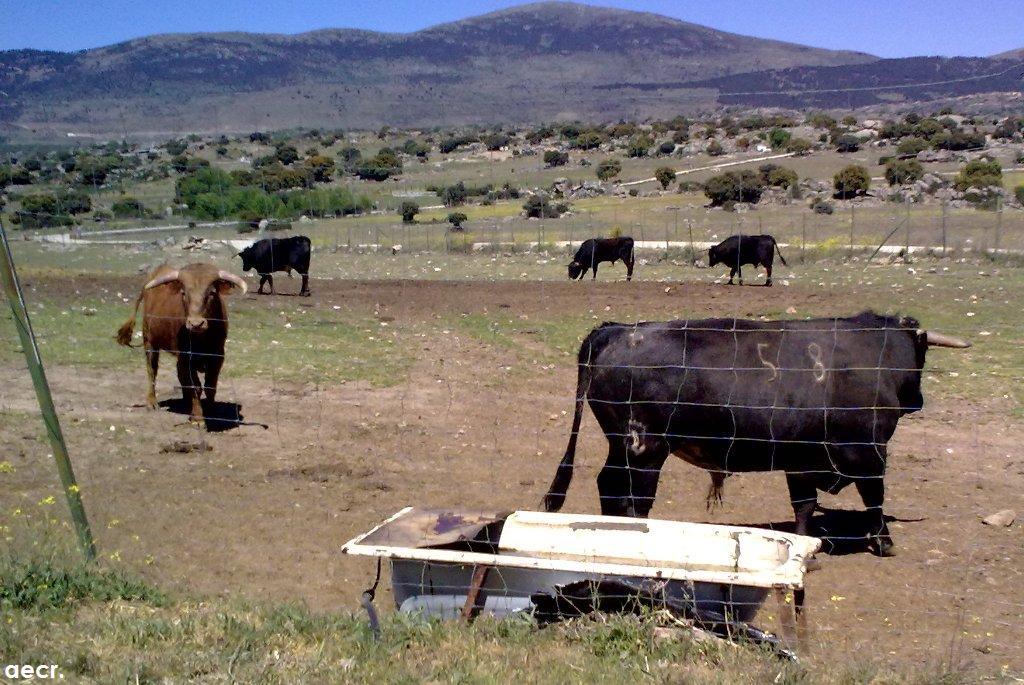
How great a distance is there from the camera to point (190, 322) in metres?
10.6

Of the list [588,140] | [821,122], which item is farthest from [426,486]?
[821,122]

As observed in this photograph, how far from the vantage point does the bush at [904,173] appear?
4125 cm

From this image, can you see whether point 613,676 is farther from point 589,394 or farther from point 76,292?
point 76,292

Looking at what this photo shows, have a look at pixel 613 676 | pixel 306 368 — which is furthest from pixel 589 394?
pixel 306 368

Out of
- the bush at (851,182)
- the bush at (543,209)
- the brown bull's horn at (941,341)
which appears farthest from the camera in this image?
the bush at (851,182)

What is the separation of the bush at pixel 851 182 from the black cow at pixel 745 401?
34.2 metres

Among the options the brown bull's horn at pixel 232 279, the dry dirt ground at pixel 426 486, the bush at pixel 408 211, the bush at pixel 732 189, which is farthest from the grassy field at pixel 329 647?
the bush at pixel 732 189

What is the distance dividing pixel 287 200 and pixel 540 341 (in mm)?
24246

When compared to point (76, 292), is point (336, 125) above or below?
above

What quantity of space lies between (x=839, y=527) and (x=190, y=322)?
6576mm

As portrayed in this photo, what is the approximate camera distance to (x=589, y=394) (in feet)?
24.5

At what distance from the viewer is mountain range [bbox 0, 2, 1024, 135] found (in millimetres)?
47562

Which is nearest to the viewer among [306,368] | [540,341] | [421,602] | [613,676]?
[613,676]

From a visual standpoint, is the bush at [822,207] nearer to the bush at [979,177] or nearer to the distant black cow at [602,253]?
the bush at [979,177]
